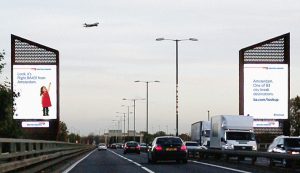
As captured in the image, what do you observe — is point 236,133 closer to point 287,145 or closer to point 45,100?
point 287,145

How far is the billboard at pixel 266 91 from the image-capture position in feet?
239

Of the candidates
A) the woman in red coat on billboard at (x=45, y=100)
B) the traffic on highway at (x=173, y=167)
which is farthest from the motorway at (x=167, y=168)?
the woman in red coat on billboard at (x=45, y=100)

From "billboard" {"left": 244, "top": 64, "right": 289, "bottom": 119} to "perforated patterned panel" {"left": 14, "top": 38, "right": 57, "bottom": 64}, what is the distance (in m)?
21.5

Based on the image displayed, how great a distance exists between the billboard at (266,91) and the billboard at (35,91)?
1997 centimetres

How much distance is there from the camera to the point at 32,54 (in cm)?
8081

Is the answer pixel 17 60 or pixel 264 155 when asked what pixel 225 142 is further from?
pixel 17 60

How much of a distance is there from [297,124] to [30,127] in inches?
2762

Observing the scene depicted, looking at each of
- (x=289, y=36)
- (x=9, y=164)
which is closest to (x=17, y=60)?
(x=289, y=36)

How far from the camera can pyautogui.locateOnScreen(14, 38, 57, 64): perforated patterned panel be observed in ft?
259

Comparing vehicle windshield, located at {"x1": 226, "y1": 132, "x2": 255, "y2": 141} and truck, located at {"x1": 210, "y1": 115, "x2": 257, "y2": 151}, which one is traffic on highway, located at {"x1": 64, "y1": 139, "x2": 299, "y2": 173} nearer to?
truck, located at {"x1": 210, "y1": 115, "x2": 257, "y2": 151}

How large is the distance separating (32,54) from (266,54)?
83.6 feet

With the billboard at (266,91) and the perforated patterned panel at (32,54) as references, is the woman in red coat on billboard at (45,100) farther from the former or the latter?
the billboard at (266,91)

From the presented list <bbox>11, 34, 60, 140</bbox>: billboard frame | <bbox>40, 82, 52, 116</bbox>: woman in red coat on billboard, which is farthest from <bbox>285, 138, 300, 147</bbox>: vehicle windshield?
<bbox>11, 34, 60, 140</bbox>: billboard frame

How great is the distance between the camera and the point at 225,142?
45812mm
